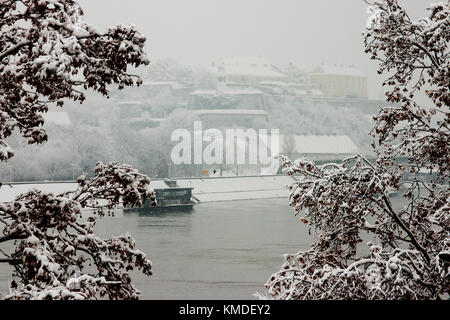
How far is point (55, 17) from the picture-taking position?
304cm

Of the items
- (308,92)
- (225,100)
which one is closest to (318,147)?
(225,100)

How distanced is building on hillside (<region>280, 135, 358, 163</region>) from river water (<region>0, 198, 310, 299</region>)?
22.9m

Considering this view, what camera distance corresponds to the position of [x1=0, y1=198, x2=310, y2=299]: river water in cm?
1544

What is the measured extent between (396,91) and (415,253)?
127 cm

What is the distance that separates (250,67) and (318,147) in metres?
32.7

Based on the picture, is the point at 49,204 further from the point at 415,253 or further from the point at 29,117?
the point at 415,253

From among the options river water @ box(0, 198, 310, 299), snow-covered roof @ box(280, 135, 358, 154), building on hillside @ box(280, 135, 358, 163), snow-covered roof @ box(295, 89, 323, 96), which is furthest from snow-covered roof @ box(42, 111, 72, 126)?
snow-covered roof @ box(295, 89, 323, 96)

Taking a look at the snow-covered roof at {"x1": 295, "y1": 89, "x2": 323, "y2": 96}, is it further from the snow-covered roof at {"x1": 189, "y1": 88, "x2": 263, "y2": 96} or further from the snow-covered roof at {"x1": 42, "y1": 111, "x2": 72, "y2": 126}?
the snow-covered roof at {"x1": 42, "y1": 111, "x2": 72, "y2": 126}

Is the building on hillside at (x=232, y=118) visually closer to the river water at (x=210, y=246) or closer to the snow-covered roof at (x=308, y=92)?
the snow-covered roof at (x=308, y=92)

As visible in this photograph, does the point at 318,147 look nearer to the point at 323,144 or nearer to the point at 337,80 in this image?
the point at 323,144

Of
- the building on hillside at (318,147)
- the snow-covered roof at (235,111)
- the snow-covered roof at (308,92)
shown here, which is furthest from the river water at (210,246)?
the snow-covered roof at (308,92)

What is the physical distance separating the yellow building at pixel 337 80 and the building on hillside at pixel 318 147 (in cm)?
2815

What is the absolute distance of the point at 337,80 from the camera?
92938 mm
